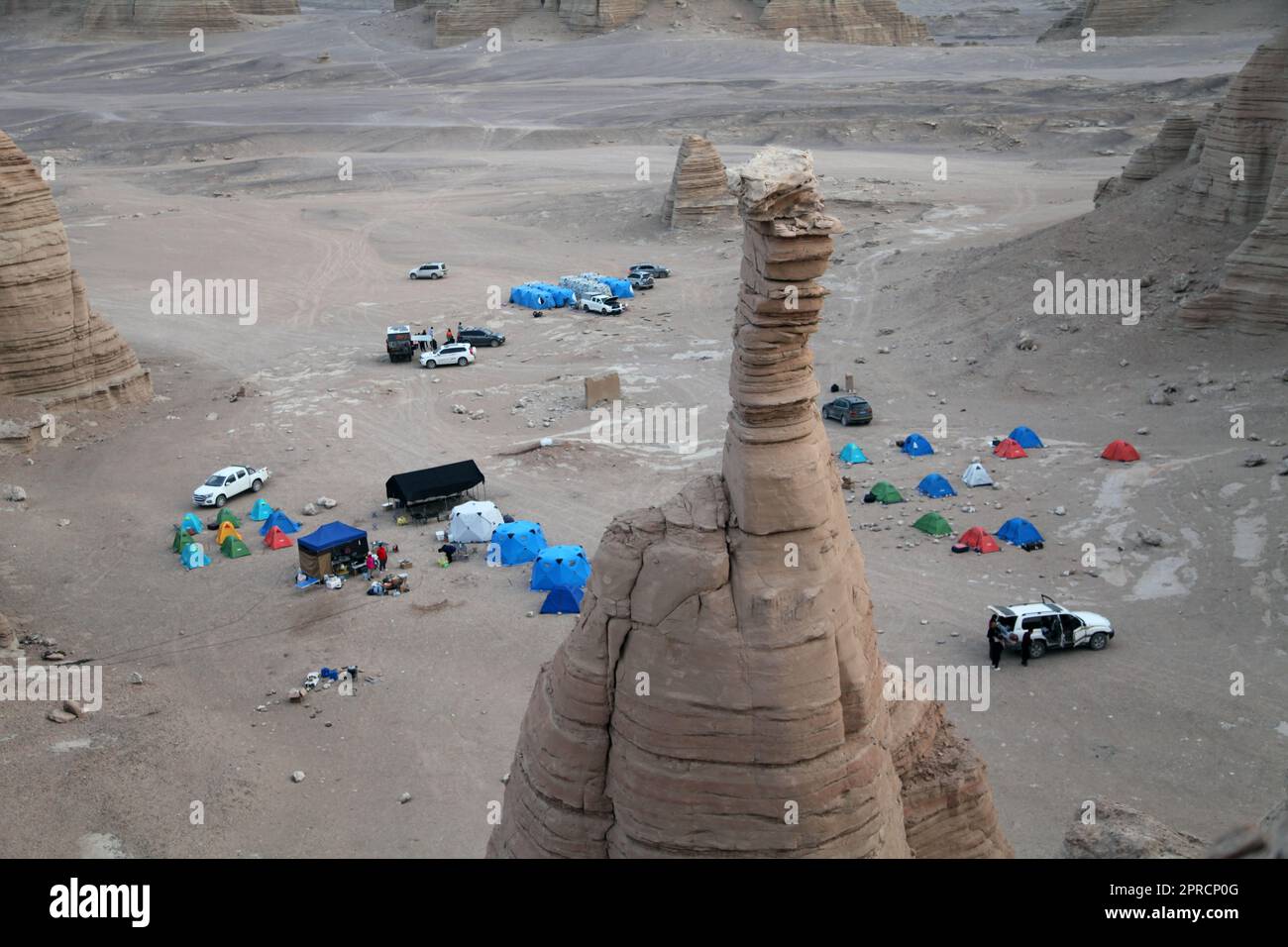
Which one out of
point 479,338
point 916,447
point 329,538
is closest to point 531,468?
point 329,538

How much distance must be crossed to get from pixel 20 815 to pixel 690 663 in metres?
12.4

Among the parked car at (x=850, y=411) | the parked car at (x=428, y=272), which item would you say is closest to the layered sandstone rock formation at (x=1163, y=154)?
the parked car at (x=850, y=411)

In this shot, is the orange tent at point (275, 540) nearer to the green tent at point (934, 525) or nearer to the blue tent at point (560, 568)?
the blue tent at point (560, 568)

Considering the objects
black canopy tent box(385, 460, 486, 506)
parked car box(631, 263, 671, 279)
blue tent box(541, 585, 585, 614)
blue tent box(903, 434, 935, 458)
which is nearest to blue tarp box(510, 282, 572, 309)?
parked car box(631, 263, 671, 279)

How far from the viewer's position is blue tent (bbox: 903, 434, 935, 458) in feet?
103

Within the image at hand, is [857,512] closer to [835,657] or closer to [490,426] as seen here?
[490,426]

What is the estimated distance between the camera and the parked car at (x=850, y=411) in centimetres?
3391

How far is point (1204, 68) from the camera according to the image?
8856 cm

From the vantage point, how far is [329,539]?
25312 millimetres

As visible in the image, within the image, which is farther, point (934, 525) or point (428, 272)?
point (428, 272)

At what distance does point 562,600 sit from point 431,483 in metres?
6.56

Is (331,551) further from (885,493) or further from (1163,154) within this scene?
(1163,154)

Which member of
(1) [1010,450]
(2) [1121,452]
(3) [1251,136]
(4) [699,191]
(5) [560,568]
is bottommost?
(5) [560,568]

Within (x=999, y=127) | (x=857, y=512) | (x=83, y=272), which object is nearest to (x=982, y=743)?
(x=857, y=512)
